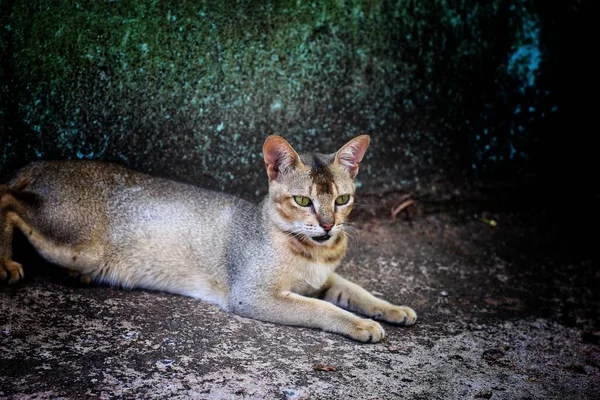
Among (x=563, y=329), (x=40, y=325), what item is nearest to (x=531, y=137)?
(x=563, y=329)

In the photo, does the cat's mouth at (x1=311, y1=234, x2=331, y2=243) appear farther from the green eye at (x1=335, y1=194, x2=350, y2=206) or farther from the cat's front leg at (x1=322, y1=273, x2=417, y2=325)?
the cat's front leg at (x1=322, y1=273, x2=417, y2=325)

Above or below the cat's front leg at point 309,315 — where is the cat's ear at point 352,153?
above

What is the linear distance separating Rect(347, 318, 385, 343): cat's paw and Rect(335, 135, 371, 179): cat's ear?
0.96m

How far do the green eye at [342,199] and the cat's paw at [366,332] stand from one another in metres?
0.71

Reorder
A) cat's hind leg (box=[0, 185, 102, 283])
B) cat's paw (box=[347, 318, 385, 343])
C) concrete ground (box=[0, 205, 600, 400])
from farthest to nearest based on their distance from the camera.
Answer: cat's hind leg (box=[0, 185, 102, 283])
cat's paw (box=[347, 318, 385, 343])
concrete ground (box=[0, 205, 600, 400])

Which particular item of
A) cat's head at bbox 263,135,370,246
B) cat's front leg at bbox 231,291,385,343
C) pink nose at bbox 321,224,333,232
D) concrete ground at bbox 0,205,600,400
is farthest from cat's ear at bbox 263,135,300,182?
concrete ground at bbox 0,205,600,400

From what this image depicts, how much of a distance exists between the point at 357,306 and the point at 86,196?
5.94 ft

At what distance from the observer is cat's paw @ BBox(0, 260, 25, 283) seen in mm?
3600

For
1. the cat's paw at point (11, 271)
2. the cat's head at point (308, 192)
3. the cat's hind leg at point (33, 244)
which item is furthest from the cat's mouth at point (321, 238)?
the cat's paw at point (11, 271)

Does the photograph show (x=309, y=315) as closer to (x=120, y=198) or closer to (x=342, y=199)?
(x=342, y=199)

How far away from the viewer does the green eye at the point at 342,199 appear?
379 cm

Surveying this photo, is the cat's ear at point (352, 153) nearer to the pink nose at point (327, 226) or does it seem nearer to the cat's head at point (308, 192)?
the cat's head at point (308, 192)

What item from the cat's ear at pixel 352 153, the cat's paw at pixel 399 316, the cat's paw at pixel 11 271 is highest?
the cat's ear at pixel 352 153

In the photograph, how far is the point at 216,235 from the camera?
13.1 feet
